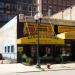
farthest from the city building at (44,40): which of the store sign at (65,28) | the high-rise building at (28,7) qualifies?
the high-rise building at (28,7)

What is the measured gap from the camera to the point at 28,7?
120500mm

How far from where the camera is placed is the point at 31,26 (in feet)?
116

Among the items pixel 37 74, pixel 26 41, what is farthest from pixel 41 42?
pixel 37 74

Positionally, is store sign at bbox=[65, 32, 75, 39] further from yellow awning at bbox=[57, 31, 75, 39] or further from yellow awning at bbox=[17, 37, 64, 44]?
yellow awning at bbox=[17, 37, 64, 44]

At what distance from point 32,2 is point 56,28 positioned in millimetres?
85350

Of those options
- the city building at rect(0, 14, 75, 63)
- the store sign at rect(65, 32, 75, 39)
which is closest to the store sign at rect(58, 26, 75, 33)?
the city building at rect(0, 14, 75, 63)

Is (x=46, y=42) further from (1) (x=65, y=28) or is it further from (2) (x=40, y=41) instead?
(1) (x=65, y=28)

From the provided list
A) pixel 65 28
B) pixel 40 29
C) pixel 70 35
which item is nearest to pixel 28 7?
pixel 65 28

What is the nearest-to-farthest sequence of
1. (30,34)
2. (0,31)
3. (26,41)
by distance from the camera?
(26,41)
(30,34)
(0,31)

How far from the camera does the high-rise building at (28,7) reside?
114 meters

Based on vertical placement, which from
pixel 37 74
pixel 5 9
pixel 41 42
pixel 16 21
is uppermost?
pixel 5 9

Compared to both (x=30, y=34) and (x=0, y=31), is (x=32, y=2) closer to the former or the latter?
(x=0, y=31)

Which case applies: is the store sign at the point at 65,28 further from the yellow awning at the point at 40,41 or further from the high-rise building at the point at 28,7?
the high-rise building at the point at 28,7

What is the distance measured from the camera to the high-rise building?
114 metres
